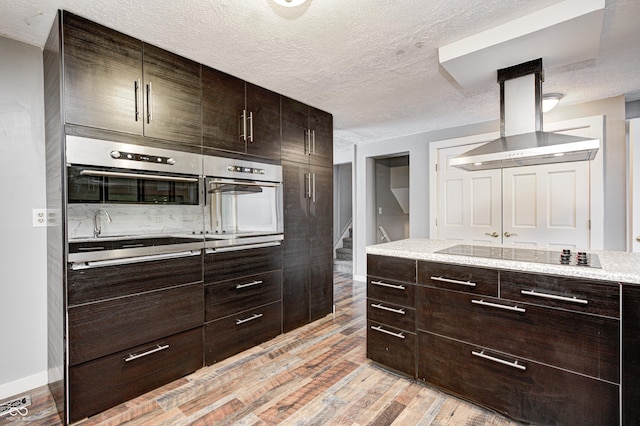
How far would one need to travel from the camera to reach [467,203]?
13.0 feet

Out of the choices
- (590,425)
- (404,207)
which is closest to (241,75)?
(590,425)

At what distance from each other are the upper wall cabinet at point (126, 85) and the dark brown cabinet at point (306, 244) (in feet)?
3.35

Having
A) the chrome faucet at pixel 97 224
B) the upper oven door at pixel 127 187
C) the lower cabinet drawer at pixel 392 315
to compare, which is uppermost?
the upper oven door at pixel 127 187

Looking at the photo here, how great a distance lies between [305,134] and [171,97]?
53.9 inches

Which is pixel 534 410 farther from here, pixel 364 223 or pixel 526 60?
pixel 364 223

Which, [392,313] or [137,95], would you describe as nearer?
[137,95]

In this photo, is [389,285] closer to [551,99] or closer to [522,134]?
[522,134]

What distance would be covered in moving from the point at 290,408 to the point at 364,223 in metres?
3.49

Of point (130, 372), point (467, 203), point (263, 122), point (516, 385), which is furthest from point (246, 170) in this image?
point (467, 203)

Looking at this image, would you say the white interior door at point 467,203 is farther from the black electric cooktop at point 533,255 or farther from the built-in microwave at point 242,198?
the built-in microwave at point 242,198

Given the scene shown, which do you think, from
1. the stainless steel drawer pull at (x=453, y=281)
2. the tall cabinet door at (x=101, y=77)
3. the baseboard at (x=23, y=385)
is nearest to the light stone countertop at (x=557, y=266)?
the stainless steel drawer pull at (x=453, y=281)

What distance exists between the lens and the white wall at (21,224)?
1966mm

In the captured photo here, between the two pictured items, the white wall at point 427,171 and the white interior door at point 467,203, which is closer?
the white wall at point 427,171

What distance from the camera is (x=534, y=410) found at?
167 cm
